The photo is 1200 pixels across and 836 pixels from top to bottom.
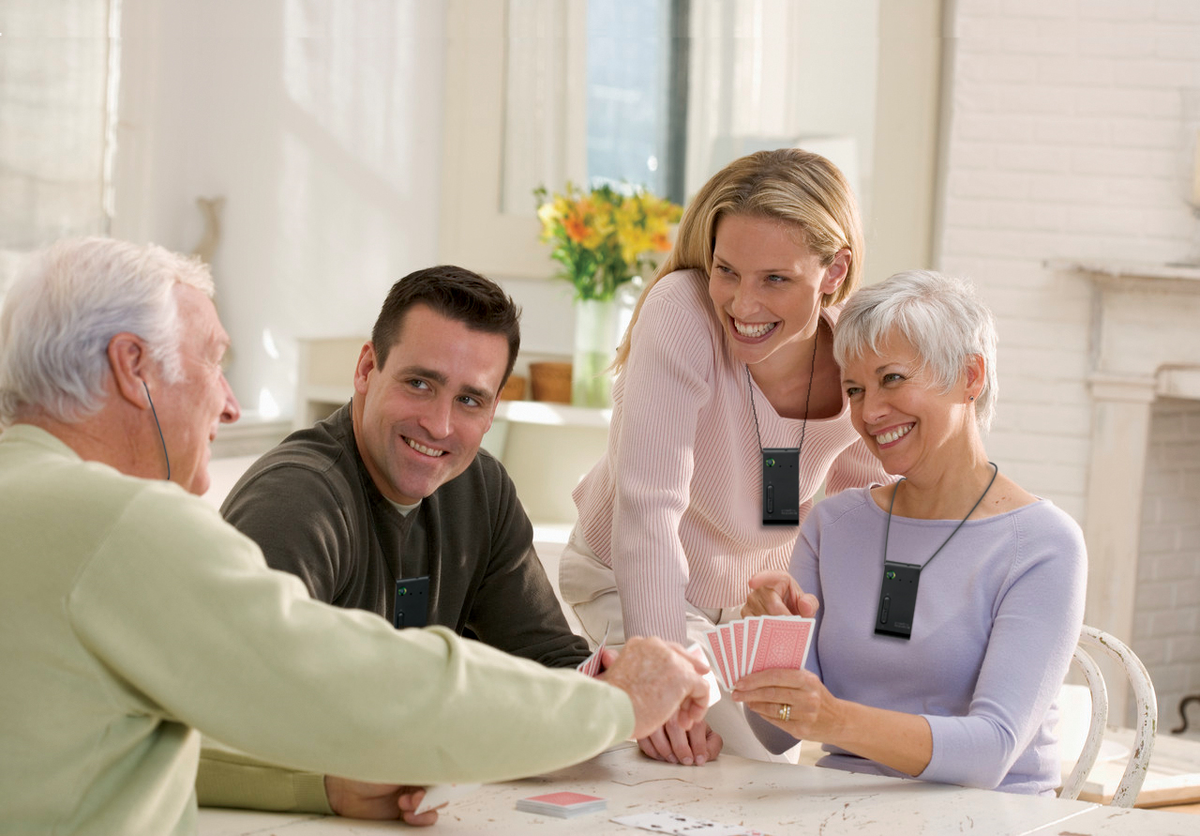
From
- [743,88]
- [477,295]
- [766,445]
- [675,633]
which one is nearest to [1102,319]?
[743,88]

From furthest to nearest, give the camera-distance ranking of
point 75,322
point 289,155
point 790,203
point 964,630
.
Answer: point 289,155
point 790,203
point 964,630
point 75,322

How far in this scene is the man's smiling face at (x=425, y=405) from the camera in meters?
1.73

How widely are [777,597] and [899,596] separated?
0.60 feet

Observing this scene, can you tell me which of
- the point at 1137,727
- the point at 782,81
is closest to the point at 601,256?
the point at 782,81

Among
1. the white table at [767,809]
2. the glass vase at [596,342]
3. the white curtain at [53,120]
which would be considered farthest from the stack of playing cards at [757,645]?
the white curtain at [53,120]

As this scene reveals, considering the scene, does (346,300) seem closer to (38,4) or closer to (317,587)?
(38,4)

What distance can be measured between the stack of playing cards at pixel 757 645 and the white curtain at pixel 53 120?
406 centimetres

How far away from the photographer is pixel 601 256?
174 inches

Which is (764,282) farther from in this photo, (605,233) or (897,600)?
(605,233)

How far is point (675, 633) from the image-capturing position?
1968 millimetres

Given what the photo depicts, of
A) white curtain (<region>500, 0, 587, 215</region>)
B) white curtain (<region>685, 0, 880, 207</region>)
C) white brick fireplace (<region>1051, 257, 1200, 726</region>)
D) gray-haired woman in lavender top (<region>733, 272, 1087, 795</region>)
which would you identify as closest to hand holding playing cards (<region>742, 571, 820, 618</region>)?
gray-haired woman in lavender top (<region>733, 272, 1087, 795</region>)

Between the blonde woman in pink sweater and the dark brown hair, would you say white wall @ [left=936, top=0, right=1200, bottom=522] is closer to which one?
the blonde woman in pink sweater

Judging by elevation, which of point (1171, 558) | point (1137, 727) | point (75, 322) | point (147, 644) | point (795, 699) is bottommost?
point (1171, 558)

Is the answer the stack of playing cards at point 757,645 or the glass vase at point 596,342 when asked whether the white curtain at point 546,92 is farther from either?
the stack of playing cards at point 757,645
